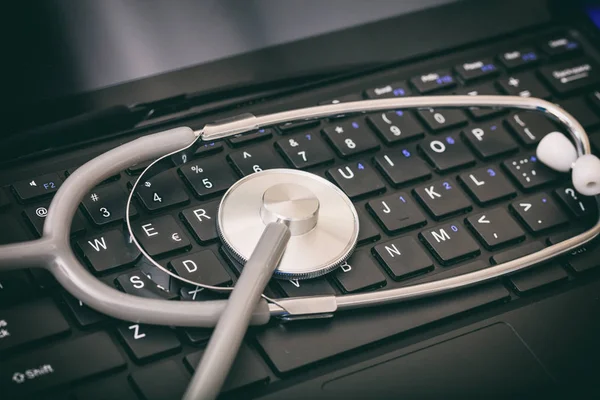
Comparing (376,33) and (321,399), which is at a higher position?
(376,33)

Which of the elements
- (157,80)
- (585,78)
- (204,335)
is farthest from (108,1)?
(585,78)

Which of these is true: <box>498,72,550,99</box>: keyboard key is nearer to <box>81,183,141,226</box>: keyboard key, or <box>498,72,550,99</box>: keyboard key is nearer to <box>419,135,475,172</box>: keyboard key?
<box>419,135,475,172</box>: keyboard key

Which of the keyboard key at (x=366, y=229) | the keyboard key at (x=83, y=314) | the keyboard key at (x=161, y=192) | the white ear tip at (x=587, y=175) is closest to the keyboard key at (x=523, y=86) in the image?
the white ear tip at (x=587, y=175)

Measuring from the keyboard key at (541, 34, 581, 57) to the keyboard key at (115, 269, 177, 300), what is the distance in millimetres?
460

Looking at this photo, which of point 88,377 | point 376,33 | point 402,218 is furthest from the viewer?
point 376,33

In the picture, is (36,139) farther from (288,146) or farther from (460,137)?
(460,137)

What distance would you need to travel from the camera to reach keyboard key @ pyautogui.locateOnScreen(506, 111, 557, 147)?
70 centimetres

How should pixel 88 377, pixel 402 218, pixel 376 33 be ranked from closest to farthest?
pixel 88 377
pixel 402 218
pixel 376 33

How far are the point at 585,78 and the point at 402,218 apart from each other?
28 cm

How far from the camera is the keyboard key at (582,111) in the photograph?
728 millimetres

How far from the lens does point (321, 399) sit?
524 mm

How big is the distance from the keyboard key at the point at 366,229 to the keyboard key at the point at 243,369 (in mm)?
132

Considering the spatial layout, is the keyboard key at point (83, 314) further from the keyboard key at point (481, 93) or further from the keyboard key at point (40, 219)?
the keyboard key at point (481, 93)

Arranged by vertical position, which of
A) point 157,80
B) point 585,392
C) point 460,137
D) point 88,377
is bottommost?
point 585,392
